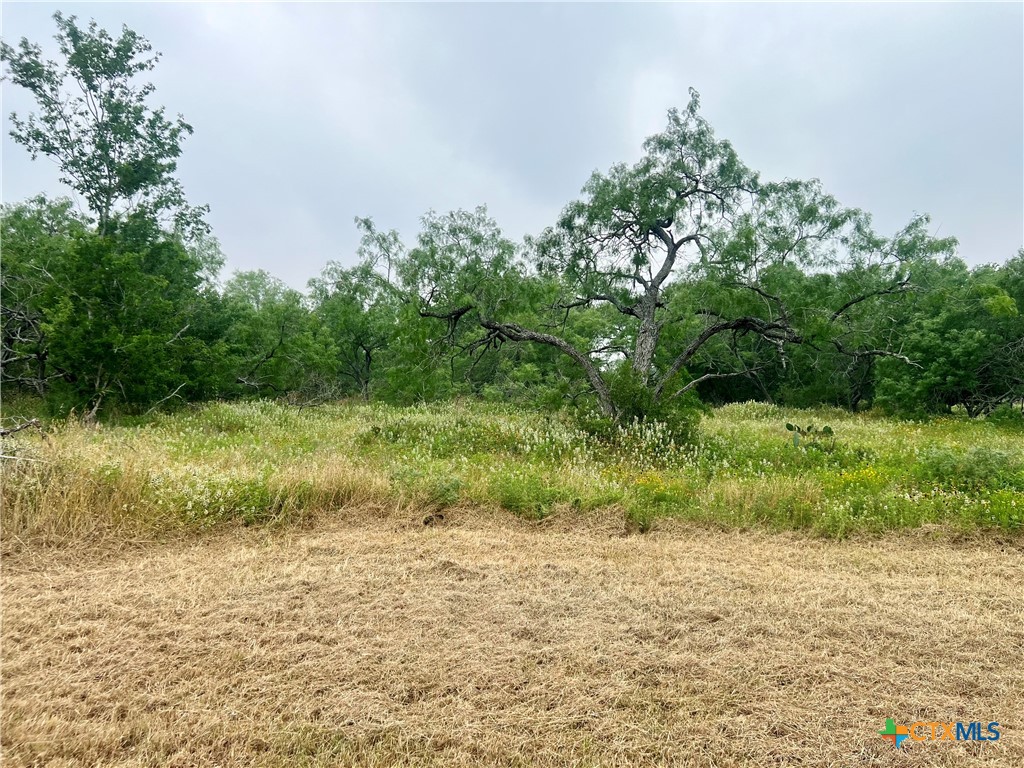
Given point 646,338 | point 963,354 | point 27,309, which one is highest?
point 963,354

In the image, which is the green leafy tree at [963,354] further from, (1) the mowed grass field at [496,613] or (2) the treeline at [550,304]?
(1) the mowed grass field at [496,613]

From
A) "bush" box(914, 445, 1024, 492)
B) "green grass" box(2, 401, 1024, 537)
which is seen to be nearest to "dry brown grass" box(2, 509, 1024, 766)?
"green grass" box(2, 401, 1024, 537)

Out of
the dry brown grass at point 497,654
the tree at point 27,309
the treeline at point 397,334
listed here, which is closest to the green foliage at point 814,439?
the treeline at point 397,334

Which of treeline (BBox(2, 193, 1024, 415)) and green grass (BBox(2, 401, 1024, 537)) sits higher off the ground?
treeline (BBox(2, 193, 1024, 415))

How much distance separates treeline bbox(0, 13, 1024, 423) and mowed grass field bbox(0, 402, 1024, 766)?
218 inches

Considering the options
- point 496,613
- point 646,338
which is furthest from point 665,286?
point 496,613

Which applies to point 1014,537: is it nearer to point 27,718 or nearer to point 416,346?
point 27,718

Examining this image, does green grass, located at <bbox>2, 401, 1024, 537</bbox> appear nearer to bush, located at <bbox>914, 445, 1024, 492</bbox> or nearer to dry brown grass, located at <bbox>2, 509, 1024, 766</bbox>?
bush, located at <bbox>914, 445, 1024, 492</bbox>

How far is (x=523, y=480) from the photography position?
662cm

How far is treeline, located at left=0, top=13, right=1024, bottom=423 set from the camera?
12.6 m

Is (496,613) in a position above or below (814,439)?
below

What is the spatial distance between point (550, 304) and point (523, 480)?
8.92 meters

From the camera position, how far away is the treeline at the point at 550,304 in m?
12.6

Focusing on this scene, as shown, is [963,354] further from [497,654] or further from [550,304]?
[497,654]
